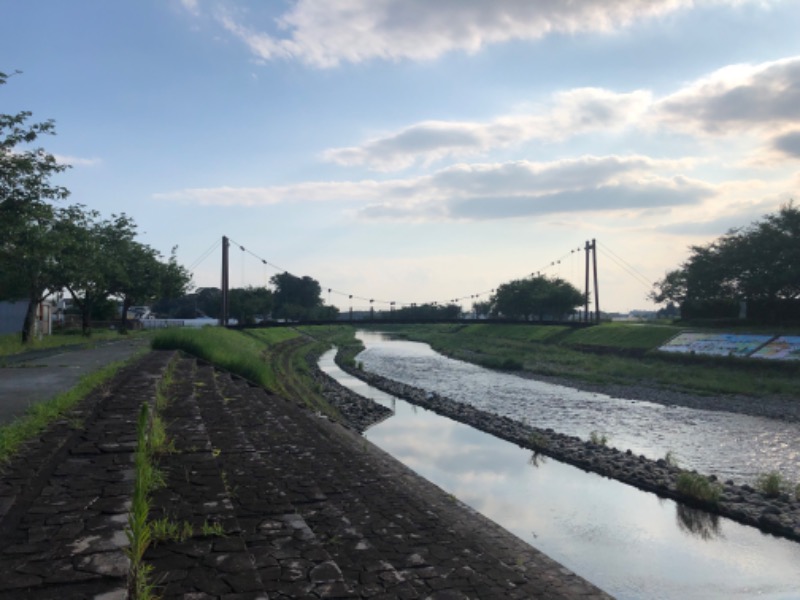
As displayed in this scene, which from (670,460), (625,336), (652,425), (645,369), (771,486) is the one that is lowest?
(652,425)

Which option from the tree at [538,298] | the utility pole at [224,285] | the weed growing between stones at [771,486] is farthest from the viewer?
the tree at [538,298]

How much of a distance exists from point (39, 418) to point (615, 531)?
840 centimetres

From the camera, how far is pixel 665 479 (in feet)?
39.6

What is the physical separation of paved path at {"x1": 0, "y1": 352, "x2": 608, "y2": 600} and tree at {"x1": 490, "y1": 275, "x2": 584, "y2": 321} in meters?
62.4

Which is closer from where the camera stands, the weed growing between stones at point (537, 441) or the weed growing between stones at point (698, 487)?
the weed growing between stones at point (698, 487)

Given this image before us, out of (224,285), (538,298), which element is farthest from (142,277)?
(538,298)

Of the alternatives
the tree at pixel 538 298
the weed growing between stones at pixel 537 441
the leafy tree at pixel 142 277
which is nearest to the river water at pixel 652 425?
the weed growing between stones at pixel 537 441

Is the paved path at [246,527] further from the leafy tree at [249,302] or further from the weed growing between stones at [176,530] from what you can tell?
the leafy tree at [249,302]

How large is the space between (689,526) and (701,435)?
8627 mm

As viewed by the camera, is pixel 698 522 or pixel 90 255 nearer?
pixel 698 522

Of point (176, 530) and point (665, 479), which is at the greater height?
point (176, 530)

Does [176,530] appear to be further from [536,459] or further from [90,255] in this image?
[90,255]

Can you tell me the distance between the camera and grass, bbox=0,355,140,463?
6.75 metres

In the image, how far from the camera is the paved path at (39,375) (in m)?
10.1
